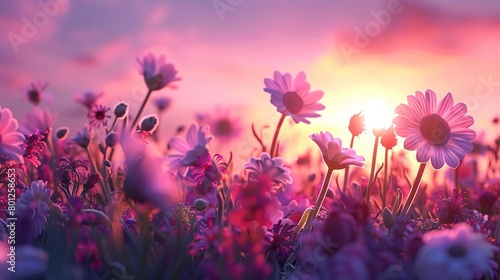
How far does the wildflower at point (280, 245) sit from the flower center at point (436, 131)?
0.55m

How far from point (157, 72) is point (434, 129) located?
1.50 metres

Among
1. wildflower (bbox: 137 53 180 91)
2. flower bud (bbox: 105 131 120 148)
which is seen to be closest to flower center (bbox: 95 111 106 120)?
wildflower (bbox: 137 53 180 91)

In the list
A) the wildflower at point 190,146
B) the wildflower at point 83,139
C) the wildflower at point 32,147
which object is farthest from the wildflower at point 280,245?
the wildflower at point 83,139

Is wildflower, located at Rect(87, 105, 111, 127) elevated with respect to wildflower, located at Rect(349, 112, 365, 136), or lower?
lower

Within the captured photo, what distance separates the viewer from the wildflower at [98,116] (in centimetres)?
334

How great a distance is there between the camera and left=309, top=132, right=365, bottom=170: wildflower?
1.88 meters

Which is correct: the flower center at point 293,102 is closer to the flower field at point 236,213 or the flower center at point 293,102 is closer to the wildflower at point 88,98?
the flower field at point 236,213

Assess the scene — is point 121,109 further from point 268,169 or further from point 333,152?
point 333,152

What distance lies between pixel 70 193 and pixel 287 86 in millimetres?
1001

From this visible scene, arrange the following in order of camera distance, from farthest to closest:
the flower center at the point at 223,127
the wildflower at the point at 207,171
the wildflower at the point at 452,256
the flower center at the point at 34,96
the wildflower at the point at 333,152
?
the flower center at the point at 223,127 < the flower center at the point at 34,96 < the wildflower at the point at 207,171 < the wildflower at the point at 333,152 < the wildflower at the point at 452,256

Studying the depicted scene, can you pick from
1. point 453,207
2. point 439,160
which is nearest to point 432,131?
point 439,160

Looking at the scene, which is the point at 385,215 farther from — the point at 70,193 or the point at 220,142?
the point at 220,142

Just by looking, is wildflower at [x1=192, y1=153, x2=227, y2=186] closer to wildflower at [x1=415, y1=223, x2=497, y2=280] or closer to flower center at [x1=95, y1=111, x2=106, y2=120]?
wildflower at [x1=415, y1=223, x2=497, y2=280]

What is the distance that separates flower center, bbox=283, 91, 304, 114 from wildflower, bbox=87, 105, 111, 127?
120 centimetres
